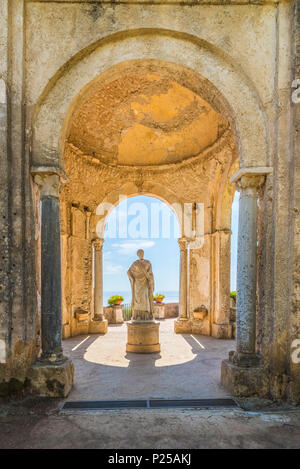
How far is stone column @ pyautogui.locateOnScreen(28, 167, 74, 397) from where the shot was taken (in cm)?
472

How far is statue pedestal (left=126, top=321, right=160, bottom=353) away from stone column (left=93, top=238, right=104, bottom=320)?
10.2ft

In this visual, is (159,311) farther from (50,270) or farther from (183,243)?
(50,270)

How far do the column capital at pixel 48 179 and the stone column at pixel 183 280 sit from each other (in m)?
6.37

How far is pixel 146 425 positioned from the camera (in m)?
3.90

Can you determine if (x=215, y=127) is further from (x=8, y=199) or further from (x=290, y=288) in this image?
(x=8, y=199)

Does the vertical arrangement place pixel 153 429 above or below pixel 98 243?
below

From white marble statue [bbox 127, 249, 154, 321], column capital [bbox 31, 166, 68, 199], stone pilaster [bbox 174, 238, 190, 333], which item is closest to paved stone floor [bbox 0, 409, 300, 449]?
column capital [bbox 31, 166, 68, 199]

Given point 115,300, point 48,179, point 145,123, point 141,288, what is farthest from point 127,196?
point 48,179

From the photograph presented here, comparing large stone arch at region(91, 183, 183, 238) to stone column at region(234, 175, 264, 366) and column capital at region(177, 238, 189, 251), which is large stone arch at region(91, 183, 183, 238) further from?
stone column at region(234, 175, 264, 366)

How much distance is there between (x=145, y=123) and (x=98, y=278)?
5520 millimetres

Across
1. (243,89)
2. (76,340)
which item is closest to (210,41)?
(243,89)

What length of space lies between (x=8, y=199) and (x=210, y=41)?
3905 mm

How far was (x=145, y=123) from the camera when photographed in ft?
34.8

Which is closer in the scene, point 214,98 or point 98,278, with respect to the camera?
point 214,98
